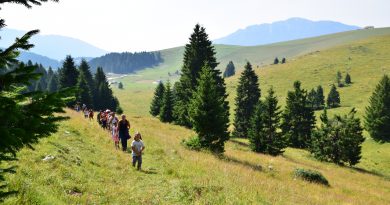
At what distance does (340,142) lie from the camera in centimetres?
4728

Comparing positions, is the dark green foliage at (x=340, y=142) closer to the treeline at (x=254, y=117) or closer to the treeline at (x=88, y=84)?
the treeline at (x=254, y=117)

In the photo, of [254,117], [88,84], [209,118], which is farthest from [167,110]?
[88,84]

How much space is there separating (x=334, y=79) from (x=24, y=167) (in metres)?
138

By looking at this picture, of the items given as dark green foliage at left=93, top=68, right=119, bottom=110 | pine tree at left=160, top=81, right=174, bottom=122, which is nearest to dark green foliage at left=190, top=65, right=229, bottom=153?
pine tree at left=160, top=81, right=174, bottom=122

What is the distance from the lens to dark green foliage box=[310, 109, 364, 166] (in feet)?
153

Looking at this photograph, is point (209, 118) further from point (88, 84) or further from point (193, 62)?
point (88, 84)

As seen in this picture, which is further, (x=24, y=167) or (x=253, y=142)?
(x=253, y=142)

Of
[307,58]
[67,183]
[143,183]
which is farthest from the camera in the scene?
[307,58]

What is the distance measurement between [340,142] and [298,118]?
1187 cm

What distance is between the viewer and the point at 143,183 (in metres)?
13.7

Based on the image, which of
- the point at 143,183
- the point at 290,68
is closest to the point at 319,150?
the point at 143,183

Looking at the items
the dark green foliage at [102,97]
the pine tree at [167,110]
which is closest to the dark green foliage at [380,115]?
the pine tree at [167,110]

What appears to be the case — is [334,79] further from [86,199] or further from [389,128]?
[86,199]

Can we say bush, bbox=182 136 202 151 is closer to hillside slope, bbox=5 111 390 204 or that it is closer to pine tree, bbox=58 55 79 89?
hillside slope, bbox=5 111 390 204
